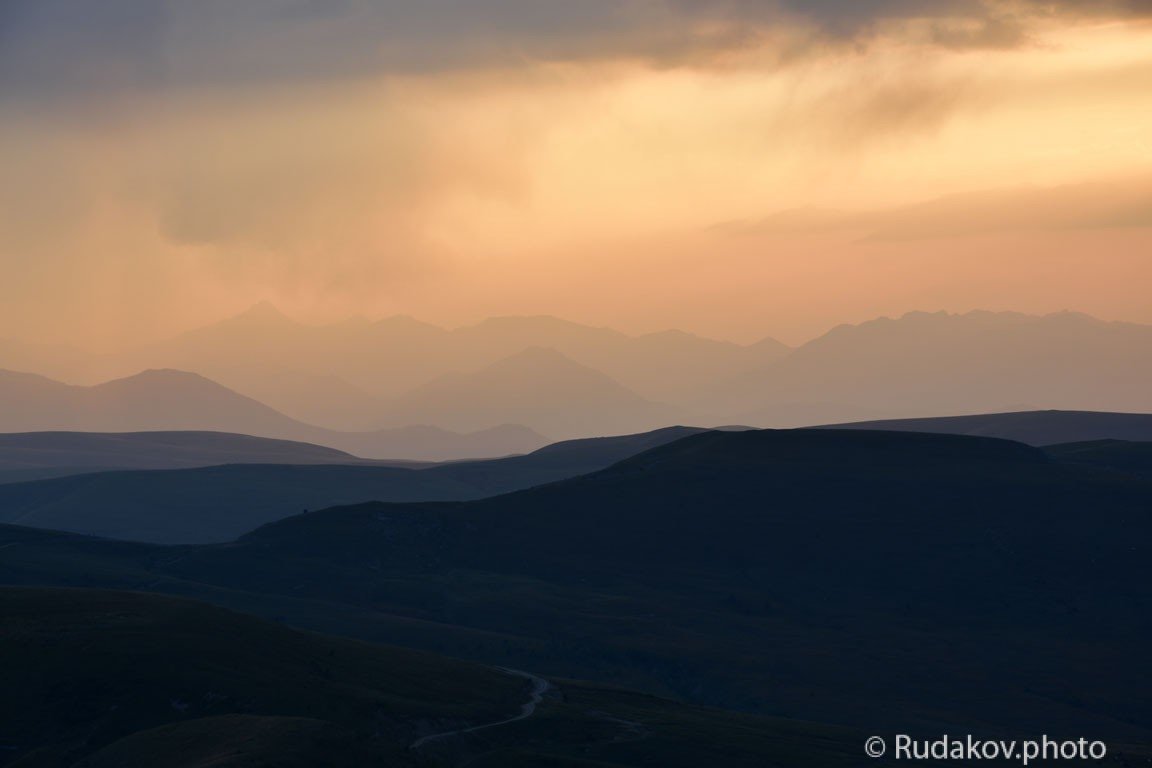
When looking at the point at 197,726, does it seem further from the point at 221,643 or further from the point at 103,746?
the point at 221,643

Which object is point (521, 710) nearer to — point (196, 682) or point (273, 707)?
point (273, 707)

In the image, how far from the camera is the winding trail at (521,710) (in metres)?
125

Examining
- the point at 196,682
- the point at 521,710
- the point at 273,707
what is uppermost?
the point at 196,682

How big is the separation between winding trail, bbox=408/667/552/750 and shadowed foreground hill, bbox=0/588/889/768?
1.17 metres

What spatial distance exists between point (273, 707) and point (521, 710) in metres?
27.2

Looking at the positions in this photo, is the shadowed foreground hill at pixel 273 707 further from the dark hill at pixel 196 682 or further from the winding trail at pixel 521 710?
the winding trail at pixel 521 710

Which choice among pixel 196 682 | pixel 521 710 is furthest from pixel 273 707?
pixel 521 710

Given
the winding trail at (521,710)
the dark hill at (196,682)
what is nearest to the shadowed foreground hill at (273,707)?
the dark hill at (196,682)

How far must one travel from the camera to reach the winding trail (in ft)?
410

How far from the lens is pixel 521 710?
464 ft

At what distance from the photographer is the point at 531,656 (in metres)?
196

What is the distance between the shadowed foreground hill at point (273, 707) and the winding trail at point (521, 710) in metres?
1.17

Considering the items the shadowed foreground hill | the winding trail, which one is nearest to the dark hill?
the shadowed foreground hill

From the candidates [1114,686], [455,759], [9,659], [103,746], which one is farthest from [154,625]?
[1114,686]
